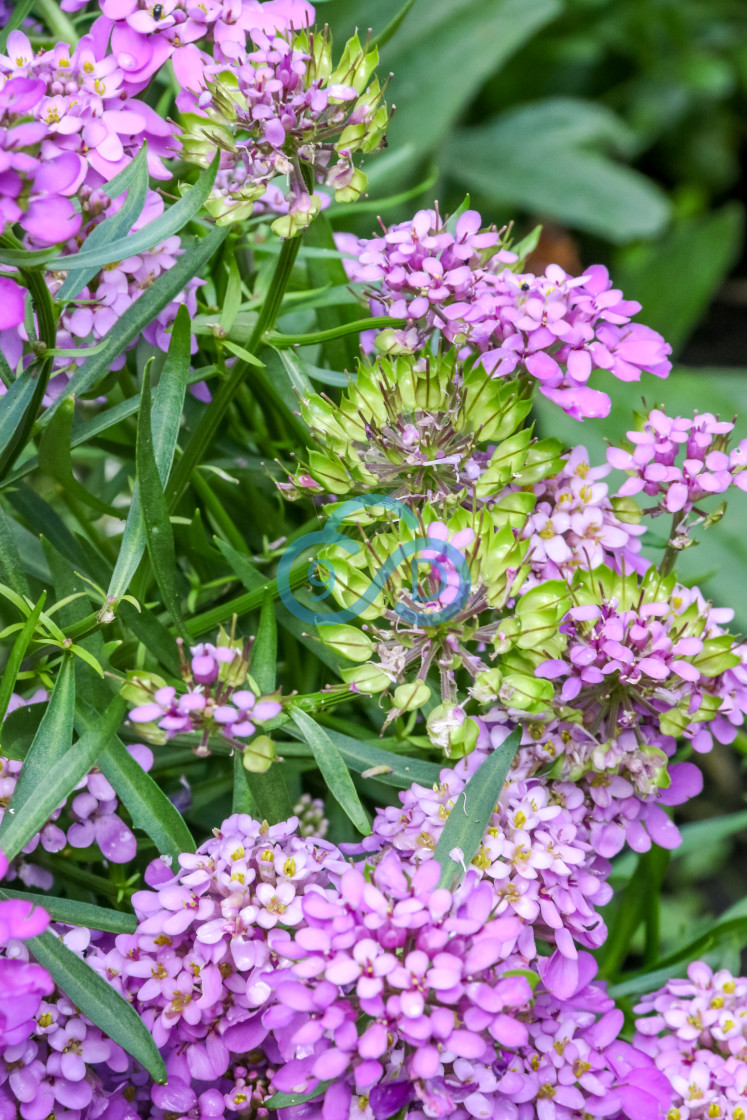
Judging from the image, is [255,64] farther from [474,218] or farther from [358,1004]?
[358,1004]

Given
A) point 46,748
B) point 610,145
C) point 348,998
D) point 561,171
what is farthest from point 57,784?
point 610,145

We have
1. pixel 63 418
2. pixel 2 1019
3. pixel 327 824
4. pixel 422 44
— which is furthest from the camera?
pixel 422 44

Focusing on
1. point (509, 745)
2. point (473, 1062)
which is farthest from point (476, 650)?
point (473, 1062)

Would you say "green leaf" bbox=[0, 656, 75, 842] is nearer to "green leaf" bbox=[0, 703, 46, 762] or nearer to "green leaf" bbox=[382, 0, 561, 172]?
"green leaf" bbox=[0, 703, 46, 762]

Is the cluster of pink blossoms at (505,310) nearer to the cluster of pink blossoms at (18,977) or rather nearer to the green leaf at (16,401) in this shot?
the green leaf at (16,401)

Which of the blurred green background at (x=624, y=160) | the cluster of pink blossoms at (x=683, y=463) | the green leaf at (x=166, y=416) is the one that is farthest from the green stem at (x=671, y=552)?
the blurred green background at (x=624, y=160)

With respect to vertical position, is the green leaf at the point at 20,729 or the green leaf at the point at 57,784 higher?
the green leaf at the point at 57,784
